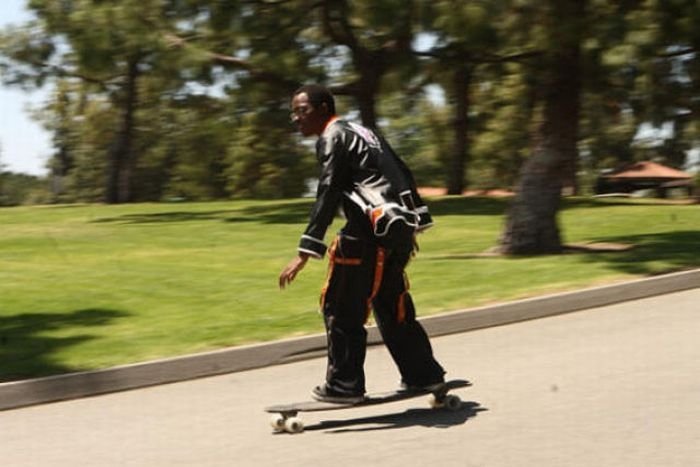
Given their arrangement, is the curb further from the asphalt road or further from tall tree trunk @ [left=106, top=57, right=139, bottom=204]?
tall tree trunk @ [left=106, top=57, right=139, bottom=204]

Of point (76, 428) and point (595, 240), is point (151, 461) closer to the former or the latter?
point (76, 428)

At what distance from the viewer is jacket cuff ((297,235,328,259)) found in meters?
5.95

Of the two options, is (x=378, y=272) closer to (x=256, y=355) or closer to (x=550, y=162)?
(x=256, y=355)

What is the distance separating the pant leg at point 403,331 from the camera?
6.26 metres

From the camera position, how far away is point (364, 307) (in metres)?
6.14

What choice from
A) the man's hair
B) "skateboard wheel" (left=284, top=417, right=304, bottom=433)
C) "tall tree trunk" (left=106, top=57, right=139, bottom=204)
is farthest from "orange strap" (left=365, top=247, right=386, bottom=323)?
"tall tree trunk" (left=106, top=57, right=139, bottom=204)

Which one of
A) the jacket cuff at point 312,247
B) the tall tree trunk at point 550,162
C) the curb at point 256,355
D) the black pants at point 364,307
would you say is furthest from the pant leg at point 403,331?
the tall tree trunk at point 550,162

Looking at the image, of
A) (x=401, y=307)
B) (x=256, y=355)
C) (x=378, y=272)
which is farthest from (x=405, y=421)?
(x=256, y=355)

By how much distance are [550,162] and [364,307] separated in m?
8.80

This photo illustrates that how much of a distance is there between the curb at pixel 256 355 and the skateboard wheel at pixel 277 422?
Result: 186 cm

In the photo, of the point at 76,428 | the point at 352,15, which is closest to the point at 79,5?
the point at 352,15

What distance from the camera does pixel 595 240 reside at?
54.4 ft

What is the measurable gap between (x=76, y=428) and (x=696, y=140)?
18.2m

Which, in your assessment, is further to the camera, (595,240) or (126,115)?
(126,115)
